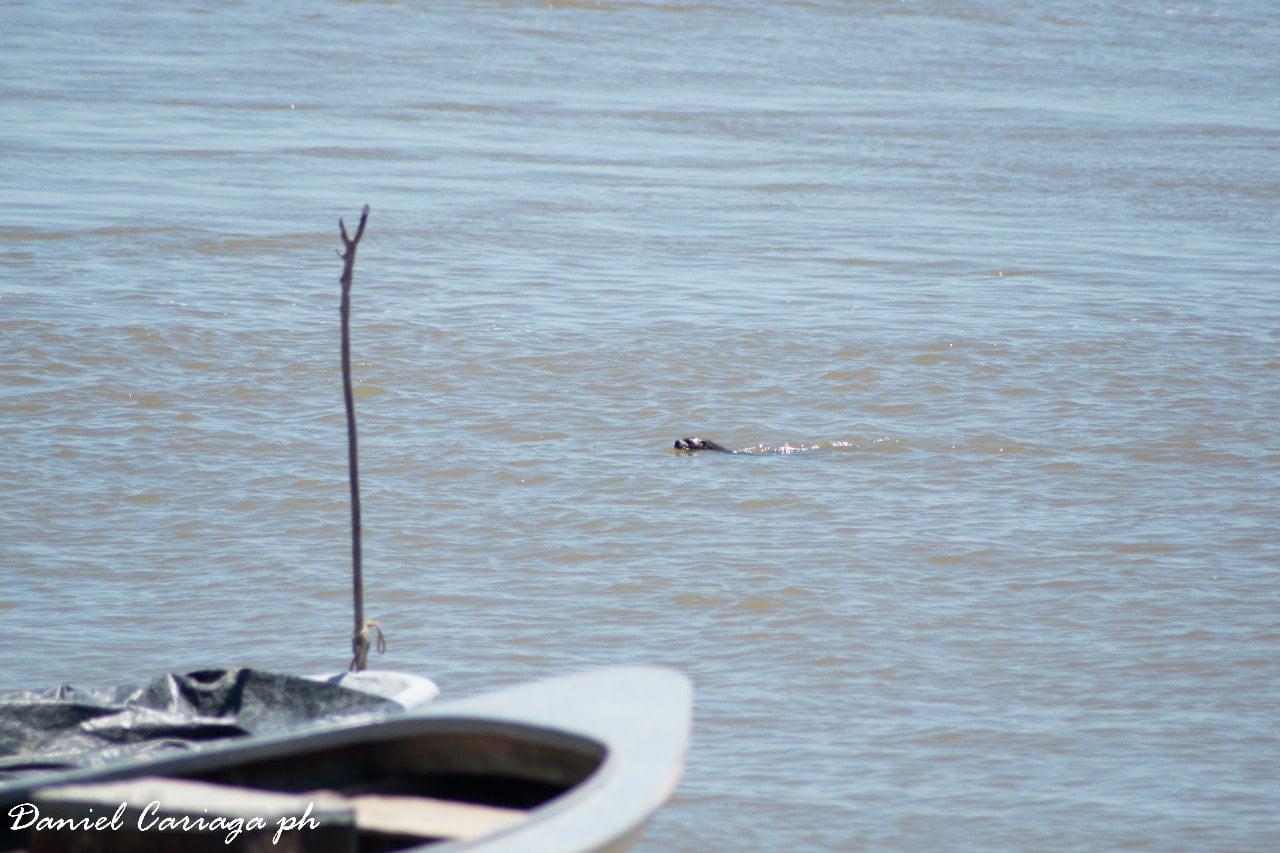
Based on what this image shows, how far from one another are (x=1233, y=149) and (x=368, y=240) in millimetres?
9492

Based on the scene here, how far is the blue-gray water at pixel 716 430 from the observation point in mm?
5012

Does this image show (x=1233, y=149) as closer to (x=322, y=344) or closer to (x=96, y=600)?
(x=322, y=344)

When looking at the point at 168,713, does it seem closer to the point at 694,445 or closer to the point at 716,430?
the point at 694,445

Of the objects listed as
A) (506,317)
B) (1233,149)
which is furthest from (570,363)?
(1233,149)

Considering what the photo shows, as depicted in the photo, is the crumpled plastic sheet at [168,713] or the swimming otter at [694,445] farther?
the swimming otter at [694,445]

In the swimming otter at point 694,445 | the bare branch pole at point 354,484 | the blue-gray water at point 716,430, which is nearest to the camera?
the bare branch pole at point 354,484

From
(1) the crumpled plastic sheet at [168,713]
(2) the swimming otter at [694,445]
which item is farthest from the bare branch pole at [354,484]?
(2) the swimming otter at [694,445]

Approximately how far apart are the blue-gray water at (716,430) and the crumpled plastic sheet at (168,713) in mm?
1108

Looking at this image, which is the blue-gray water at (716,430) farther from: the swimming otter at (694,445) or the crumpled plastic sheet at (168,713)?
the crumpled plastic sheet at (168,713)

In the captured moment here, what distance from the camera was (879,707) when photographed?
5.05 meters

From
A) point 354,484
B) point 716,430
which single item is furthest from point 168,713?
point 716,430

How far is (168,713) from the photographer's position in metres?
3.56

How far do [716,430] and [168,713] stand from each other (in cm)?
478

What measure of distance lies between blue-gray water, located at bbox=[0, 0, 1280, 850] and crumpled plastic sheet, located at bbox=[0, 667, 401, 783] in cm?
111
